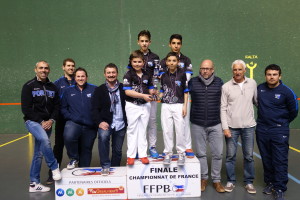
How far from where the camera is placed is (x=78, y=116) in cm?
317

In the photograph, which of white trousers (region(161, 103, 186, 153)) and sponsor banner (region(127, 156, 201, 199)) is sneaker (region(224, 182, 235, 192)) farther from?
white trousers (region(161, 103, 186, 153))

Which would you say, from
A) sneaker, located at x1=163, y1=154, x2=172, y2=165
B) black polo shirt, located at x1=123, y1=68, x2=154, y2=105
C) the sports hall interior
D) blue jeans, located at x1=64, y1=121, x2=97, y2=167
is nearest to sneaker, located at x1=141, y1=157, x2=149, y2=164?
sneaker, located at x1=163, y1=154, x2=172, y2=165

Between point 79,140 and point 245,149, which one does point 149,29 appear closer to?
point 79,140

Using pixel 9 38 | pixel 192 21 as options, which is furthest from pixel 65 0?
pixel 192 21

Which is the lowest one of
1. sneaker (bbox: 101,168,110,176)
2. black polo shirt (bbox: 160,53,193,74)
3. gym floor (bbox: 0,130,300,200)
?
gym floor (bbox: 0,130,300,200)

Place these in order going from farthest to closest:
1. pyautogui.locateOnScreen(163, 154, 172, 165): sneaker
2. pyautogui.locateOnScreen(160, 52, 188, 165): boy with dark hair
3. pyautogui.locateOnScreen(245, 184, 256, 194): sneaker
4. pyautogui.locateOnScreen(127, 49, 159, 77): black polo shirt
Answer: pyautogui.locateOnScreen(127, 49, 159, 77): black polo shirt < pyautogui.locateOnScreen(160, 52, 188, 165): boy with dark hair < pyautogui.locateOnScreen(245, 184, 256, 194): sneaker < pyautogui.locateOnScreen(163, 154, 172, 165): sneaker

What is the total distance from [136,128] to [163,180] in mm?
639

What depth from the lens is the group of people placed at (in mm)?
2826

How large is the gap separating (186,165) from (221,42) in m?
4.70

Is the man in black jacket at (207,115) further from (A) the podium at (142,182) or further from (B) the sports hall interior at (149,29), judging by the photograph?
(B) the sports hall interior at (149,29)

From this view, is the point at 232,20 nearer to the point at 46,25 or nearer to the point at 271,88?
the point at 271,88

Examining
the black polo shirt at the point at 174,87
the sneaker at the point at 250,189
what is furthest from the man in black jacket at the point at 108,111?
the sneaker at the point at 250,189

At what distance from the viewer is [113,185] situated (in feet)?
9.33

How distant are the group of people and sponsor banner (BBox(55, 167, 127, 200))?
11 cm
